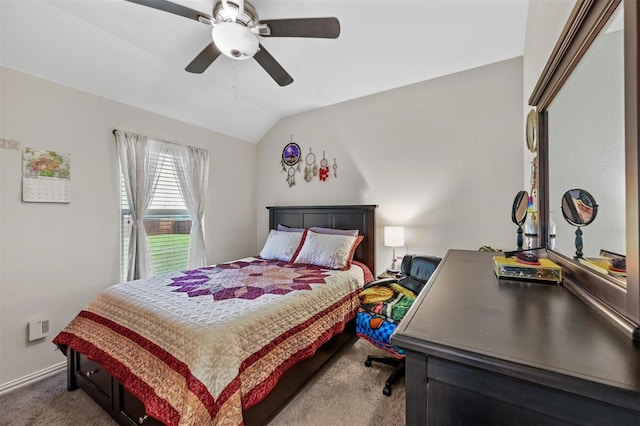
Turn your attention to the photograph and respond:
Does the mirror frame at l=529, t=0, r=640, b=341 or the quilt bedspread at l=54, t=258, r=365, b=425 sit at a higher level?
the mirror frame at l=529, t=0, r=640, b=341

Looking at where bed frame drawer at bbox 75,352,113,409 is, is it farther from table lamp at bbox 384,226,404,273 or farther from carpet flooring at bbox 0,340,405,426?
table lamp at bbox 384,226,404,273

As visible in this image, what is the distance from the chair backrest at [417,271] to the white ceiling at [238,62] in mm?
1886

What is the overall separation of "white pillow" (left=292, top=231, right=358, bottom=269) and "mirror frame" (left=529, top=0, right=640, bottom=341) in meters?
1.86

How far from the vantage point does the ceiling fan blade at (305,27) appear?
62.2 inches

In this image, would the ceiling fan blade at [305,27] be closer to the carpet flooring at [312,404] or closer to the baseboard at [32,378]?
the carpet flooring at [312,404]

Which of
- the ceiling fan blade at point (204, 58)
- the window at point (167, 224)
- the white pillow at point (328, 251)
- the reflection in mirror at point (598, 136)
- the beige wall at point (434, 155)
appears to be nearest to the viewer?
the reflection in mirror at point (598, 136)

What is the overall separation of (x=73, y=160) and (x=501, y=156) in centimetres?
389

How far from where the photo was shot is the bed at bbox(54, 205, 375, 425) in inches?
49.6

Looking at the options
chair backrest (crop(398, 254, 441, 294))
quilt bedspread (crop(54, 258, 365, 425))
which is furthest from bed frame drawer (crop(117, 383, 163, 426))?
chair backrest (crop(398, 254, 441, 294))

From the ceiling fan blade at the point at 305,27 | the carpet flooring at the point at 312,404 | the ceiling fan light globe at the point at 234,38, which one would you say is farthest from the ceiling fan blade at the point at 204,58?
the carpet flooring at the point at 312,404

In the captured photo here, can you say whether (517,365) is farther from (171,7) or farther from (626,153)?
(171,7)

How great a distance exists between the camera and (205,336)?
4.30 ft

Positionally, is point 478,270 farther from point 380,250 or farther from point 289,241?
point 289,241

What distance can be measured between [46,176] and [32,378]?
1.59m
